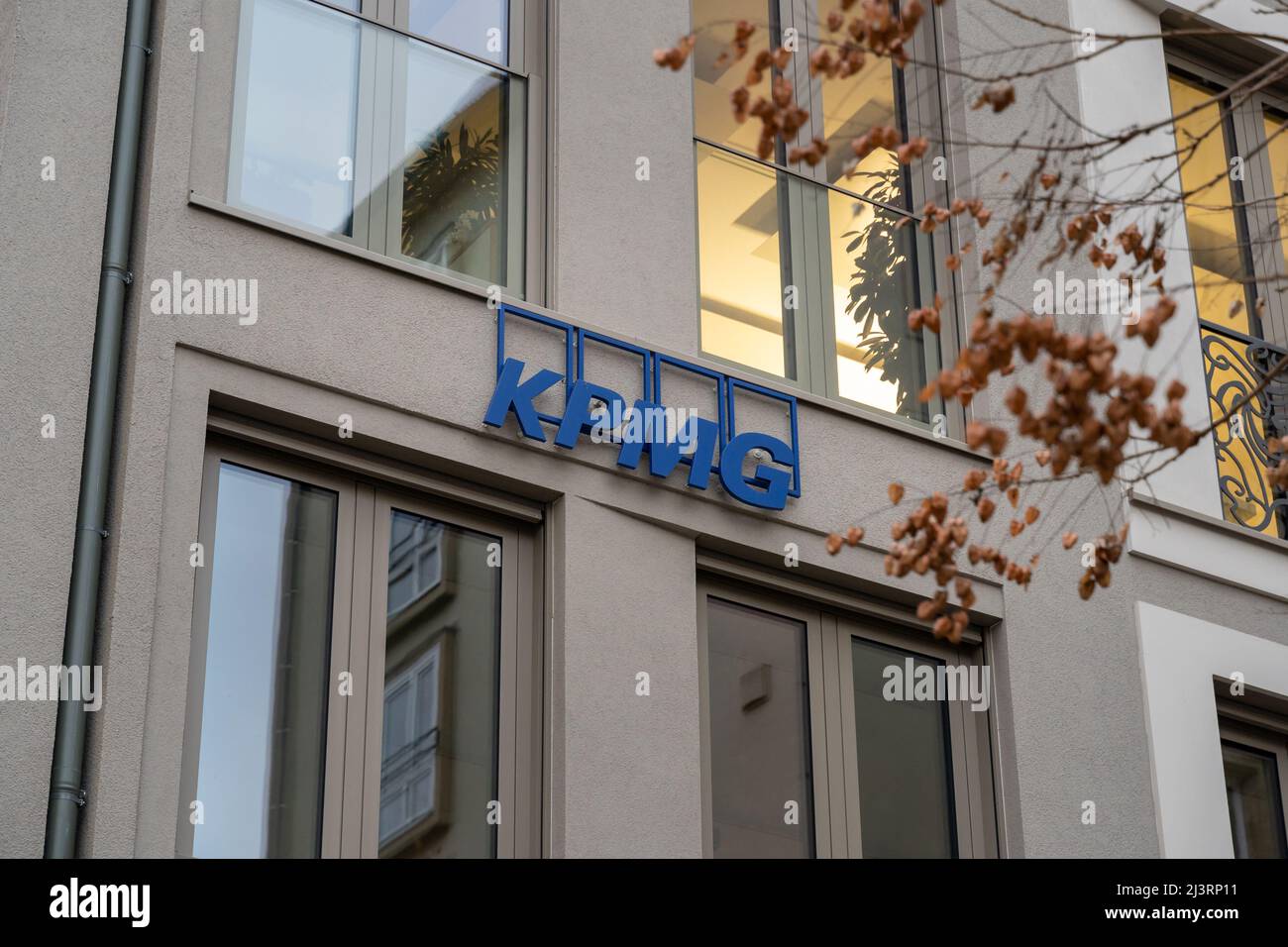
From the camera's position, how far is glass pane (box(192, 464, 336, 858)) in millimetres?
9156

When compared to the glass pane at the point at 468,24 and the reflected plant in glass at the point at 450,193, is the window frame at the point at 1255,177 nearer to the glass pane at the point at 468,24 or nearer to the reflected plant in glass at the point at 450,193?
the glass pane at the point at 468,24

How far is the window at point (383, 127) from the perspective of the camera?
1055cm

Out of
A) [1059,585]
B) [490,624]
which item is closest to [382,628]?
[490,624]

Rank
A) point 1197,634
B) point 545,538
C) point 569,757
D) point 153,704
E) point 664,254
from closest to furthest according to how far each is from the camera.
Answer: point 153,704
point 569,757
point 545,538
point 664,254
point 1197,634

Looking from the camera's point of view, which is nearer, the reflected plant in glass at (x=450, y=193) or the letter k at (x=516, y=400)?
the letter k at (x=516, y=400)

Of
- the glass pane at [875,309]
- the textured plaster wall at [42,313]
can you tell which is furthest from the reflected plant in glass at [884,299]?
the textured plaster wall at [42,313]

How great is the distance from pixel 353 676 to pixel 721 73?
513 centimetres

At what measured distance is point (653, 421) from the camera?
35.6ft

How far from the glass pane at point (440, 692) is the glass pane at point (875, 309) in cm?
305

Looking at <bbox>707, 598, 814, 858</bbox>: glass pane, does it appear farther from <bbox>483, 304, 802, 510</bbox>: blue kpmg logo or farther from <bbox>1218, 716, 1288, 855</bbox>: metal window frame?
<bbox>1218, 716, 1288, 855</bbox>: metal window frame

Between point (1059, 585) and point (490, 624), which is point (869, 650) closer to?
point (1059, 585)

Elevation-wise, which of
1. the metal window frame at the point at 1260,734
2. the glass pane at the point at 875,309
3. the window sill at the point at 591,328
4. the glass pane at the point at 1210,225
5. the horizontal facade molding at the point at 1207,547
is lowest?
the metal window frame at the point at 1260,734
